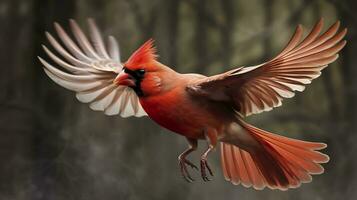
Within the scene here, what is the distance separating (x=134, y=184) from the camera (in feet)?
8.40

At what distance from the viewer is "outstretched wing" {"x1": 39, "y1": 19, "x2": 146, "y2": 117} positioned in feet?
3.54

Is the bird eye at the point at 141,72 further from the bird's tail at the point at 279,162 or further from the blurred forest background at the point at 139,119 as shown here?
the blurred forest background at the point at 139,119

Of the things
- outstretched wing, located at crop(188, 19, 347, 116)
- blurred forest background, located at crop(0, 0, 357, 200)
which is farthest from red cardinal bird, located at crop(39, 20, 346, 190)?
blurred forest background, located at crop(0, 0, 357, 200)

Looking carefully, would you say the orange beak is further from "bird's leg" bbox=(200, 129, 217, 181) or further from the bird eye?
"bird's leg" bbox=(200, 129, 217, 181)

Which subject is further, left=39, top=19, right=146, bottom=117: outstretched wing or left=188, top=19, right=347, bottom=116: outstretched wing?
left=39, top=19, right=146, bottom=117: outstretched wing

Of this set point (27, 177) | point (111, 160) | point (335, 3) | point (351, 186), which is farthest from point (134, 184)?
point (335, 3)

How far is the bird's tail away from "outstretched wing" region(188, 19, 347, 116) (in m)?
0.07

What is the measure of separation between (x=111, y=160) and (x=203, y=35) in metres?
0.71

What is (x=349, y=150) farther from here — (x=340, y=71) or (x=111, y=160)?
(x=111, y=160)

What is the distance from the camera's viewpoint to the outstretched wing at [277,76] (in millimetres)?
777

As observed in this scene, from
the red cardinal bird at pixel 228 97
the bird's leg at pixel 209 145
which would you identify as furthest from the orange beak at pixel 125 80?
the bird's leg at pixel 209 145

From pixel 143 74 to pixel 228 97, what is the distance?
167 mm

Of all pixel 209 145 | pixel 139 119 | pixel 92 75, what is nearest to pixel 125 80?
pixel 209 145

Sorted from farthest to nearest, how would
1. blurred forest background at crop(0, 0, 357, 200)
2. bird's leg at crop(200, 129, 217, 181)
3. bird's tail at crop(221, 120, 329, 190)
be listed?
blurred forest background at crop(0, 0, 357, 200) → bird's tail at crop(221, 120, 329, 190) → bird's leg at crop(200, 129, 217, 181)
